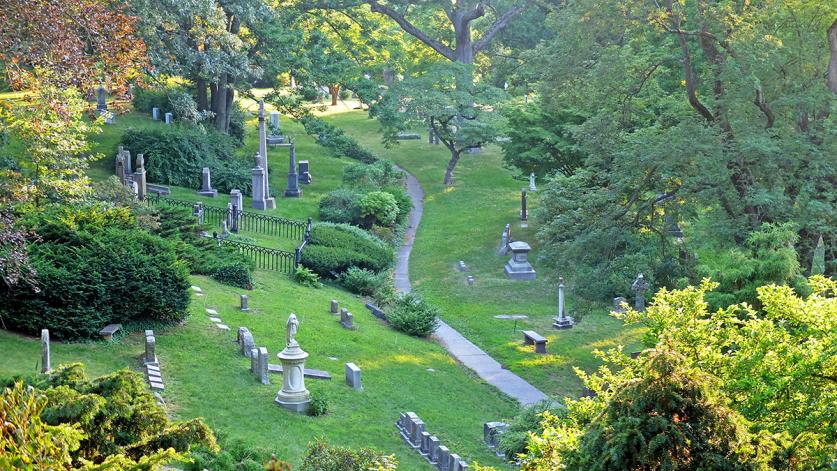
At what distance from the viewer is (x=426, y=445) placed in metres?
18.2

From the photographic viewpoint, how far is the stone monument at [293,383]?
18953 millimetres

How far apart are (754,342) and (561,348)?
15498 mm

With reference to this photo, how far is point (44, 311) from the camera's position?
64.5 feet

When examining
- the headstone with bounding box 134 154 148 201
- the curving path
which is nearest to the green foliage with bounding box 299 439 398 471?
the curving path

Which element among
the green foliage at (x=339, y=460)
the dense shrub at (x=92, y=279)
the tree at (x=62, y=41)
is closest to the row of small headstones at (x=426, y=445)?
the green foliage at (x=339, y=460)

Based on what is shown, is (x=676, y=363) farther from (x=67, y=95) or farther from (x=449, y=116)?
(x=449, y=116)

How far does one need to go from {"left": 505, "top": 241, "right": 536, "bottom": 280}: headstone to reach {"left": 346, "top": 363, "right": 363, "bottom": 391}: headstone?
14.8m

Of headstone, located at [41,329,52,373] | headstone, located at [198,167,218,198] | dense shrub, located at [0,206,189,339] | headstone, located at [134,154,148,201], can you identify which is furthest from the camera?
headstone, located at [198,167,218,198]

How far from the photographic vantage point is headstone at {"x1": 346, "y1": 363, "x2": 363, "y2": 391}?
69.4 feet

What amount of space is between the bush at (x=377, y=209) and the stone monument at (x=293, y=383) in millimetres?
20888

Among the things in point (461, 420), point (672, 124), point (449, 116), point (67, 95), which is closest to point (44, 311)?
point (67, 95)

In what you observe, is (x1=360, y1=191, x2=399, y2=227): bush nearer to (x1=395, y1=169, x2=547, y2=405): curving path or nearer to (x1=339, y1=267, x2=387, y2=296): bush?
(x1=395, y1=169, x2=547, y2=405): curving path

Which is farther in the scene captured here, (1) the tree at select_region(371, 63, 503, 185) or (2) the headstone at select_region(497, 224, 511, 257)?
(1) the tree at select_region(371, 63, 503, 185)

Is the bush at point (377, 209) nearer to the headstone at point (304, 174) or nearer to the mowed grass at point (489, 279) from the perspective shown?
the mowed grass at point (489, 279)
